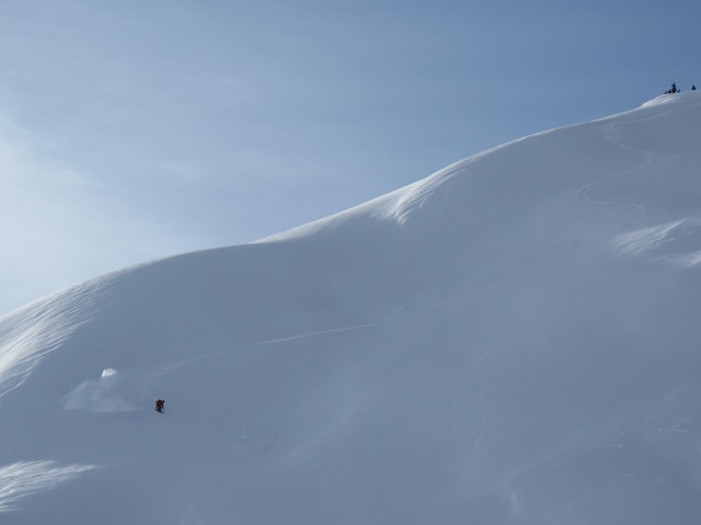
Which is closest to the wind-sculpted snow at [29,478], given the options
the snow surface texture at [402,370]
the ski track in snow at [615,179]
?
the snow surface texture at [402,370]

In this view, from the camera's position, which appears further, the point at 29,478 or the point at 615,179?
the point at 615,179

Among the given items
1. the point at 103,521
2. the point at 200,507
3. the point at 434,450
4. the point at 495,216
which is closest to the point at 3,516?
the point at 103,521

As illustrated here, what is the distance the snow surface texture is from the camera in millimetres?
13836

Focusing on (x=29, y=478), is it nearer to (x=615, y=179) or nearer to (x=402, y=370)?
(x=402, y=370)

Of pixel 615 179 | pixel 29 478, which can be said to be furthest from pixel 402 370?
pixel 615 179

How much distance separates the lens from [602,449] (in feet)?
45.1

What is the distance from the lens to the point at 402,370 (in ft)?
59.4

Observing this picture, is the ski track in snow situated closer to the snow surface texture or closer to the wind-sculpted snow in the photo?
the snow surface texture

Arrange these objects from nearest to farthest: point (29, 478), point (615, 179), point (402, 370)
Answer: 1. point (29, 478)
2. point (402, 370)
3. point (615, 179)

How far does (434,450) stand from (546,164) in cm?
1510

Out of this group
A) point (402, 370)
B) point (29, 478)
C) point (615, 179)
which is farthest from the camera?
point (615, 179)

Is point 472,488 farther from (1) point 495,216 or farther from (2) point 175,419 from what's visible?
(1) point 495,216

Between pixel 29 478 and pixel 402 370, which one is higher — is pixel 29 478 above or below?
above

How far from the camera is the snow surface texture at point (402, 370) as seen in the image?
1384cm
